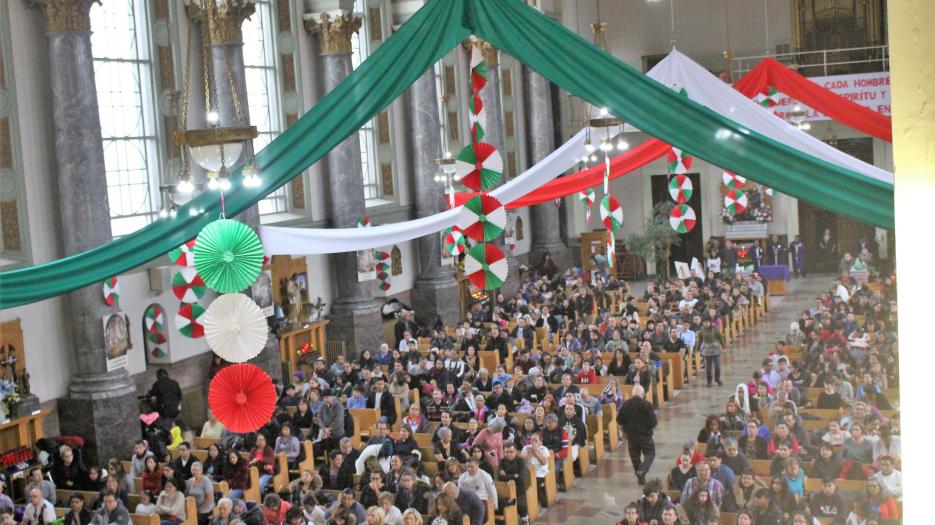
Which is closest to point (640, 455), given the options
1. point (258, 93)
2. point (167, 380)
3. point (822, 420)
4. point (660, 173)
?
point (822, 420)

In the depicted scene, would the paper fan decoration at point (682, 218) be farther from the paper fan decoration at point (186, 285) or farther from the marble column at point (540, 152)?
the marble column at point (540, 152)

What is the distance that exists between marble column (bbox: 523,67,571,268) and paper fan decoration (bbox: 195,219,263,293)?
23612 mm

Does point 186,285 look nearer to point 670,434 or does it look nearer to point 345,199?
point 345,199

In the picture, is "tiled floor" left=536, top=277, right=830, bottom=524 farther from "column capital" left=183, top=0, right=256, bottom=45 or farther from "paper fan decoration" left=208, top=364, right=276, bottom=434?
"column capital" left=183, top=0, right=256, bottom=45

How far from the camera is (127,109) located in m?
16.9

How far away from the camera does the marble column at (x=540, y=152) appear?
3023 cm

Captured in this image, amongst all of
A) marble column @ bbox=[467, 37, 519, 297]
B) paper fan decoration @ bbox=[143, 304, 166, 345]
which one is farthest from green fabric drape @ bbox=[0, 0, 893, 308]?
marble column @ bbox=[467, 37, 519, 297]

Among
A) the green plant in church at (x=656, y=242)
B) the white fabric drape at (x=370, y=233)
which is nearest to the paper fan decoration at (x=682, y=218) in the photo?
the white fabric drape at (x=370, y=233)

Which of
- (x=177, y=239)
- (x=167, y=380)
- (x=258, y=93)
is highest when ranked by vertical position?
A: (x=258, y=93)

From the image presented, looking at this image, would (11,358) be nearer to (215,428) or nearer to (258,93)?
(215,428)

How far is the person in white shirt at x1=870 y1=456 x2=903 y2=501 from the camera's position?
952 centimetres

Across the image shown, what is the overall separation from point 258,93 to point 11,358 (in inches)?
304

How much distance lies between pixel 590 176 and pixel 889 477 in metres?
4.78

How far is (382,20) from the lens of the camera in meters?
23.6
